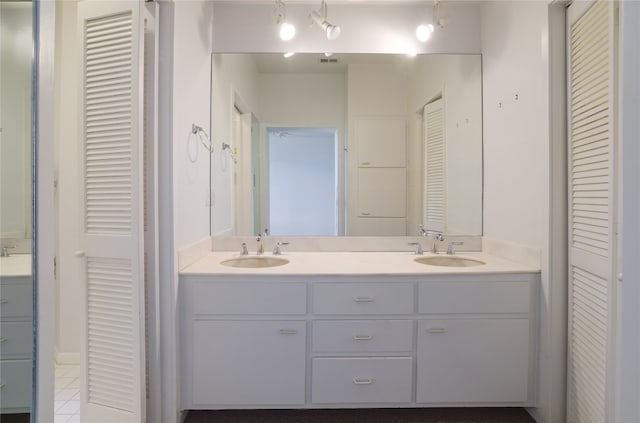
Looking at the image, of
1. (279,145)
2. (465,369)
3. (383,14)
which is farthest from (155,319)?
(383,14)

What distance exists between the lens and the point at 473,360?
180 cm

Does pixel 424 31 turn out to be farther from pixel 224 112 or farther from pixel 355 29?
pixel 224 112

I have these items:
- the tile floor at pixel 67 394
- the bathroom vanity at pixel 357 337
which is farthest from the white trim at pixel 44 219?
the tile floor at pixel 67 394

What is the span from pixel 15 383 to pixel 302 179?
5.97 ft

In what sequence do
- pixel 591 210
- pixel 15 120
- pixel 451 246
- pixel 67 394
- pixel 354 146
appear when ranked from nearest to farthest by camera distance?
pixel 15 120
pixel 591 210
pixel 67 394
pixel 451 246
pixel 354 146

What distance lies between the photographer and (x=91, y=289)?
1.66 m

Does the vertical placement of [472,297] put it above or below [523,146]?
below

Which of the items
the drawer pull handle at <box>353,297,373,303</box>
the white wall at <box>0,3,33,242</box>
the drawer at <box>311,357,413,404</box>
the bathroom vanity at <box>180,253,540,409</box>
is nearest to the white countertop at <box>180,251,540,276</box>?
the bathroom vanity at <box>180,253,540,409</box>

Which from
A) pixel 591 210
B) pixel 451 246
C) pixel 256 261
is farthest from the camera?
pixel 451 246

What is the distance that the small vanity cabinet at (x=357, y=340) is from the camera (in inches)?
69.5

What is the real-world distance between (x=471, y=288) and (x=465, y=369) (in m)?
0.42

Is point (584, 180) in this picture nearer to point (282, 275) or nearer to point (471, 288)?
point (471, 288)

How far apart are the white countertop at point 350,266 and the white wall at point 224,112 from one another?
0.28 m

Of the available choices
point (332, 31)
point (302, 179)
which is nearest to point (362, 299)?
point (302, 179)
